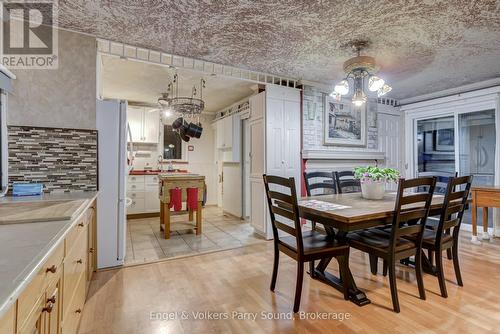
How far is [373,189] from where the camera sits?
2459 millimetres

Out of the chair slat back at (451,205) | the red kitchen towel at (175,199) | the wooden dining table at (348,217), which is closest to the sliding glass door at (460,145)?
the chair slat back at (451,205)

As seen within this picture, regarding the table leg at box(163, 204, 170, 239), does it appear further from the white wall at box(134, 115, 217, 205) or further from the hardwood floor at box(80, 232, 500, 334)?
the white wall at box(134, 115, 217, 205)

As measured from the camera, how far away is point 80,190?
2.45 m

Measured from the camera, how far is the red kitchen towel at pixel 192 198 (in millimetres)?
3906

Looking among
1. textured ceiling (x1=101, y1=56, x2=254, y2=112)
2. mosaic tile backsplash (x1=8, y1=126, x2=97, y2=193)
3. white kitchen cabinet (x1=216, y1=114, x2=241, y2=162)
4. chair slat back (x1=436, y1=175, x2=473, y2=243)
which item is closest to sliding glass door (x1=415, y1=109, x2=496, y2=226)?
chair slat back (x1=436, y1=175, x2=473, y2=243)

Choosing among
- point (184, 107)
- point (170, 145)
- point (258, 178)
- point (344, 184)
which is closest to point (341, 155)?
point (344, 184)

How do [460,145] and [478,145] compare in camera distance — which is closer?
[478,145]

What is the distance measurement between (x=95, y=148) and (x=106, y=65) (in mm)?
1482

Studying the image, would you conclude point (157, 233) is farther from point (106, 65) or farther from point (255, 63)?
point (255, 63)

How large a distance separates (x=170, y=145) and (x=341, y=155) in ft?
12.6

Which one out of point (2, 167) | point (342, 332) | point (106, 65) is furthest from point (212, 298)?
point (106, 65)

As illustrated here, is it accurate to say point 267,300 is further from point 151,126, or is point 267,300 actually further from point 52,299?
point 151,126

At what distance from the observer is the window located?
→ 5.89 metres

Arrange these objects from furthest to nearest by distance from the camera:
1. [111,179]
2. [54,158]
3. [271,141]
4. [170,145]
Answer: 1. [170,145]
2. [271,141]
3. [111,179]
4. [54,158]
